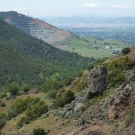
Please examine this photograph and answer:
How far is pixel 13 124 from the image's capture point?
4803cm

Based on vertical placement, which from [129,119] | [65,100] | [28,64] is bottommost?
[28,64]

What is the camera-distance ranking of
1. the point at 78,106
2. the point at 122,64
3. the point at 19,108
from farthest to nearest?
the point at 19,108
the point at 122,64
the point at 78,106

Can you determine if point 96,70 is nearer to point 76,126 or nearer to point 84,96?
point 84,96

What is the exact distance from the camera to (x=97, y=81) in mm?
37688

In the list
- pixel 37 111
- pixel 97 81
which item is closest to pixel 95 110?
pixel 97 81

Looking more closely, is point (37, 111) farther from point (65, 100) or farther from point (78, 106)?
point (78, 106)

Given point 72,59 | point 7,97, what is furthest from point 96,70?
point 72,59

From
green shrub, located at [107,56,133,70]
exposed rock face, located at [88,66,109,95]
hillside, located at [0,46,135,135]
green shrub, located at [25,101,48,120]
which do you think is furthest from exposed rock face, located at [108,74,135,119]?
green shrub, located at [107,56,133,70]

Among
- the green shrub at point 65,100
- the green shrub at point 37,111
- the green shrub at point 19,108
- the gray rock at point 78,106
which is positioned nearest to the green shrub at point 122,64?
the green shrub at point 65,100

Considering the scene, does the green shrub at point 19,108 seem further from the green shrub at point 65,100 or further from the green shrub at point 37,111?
the green shrub at point 65,100

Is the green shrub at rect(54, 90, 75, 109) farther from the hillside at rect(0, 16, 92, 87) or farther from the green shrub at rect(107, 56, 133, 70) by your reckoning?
the hillside at rect(0, 16, 92, 87)

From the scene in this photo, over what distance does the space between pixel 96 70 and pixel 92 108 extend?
7892mm

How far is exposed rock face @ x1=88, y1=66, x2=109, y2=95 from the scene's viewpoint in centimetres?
3738

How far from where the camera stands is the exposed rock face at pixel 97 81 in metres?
37.4
